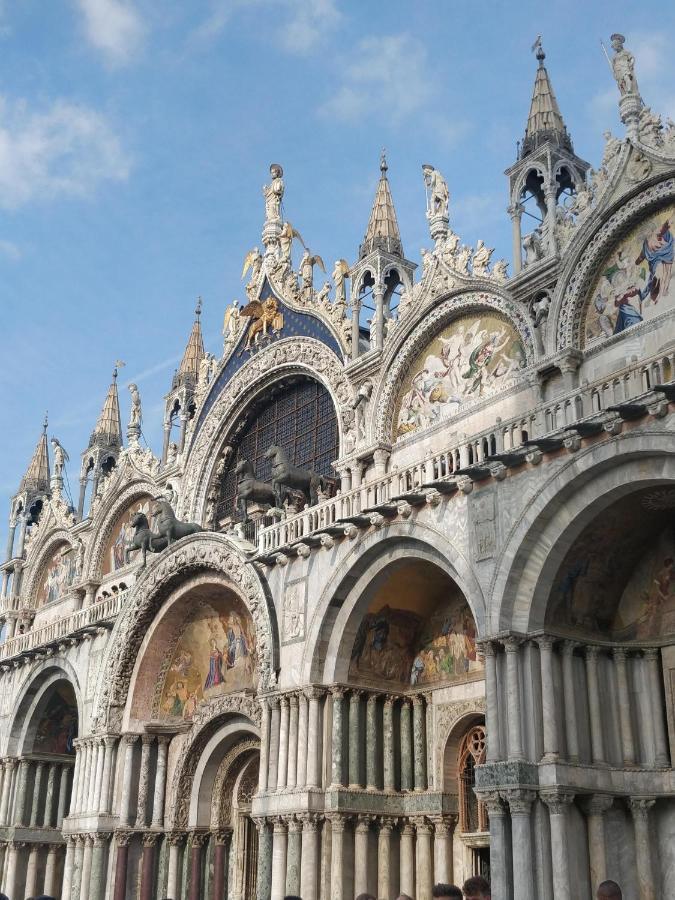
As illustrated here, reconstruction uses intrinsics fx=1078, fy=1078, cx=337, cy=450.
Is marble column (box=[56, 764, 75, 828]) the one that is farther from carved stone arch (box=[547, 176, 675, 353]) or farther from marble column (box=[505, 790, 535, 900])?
carved stone arch (box=[547, 176, 675, 353])

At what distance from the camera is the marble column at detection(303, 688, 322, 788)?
1700 centimetres

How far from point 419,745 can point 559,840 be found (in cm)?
481

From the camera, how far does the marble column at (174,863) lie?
2164cm

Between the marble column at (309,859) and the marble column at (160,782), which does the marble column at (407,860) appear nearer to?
the marble column at (309,859)

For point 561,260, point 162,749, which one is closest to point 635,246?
point 561,260

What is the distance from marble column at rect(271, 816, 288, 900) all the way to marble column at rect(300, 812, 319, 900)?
1.56 ft

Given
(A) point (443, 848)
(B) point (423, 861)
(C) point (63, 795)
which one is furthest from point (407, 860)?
(C) point (63, 795)

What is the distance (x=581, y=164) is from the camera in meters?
19.4

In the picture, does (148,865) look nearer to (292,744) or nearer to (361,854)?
(292,744)

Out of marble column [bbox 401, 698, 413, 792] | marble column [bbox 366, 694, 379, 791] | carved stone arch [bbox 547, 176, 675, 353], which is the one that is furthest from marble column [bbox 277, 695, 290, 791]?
carved stone arch [bbox 547, 176, 675, 353]

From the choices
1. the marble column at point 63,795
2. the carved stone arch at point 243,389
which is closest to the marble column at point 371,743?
the carved stone arch at point 243,389

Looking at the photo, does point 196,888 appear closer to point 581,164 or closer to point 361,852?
point 361,852

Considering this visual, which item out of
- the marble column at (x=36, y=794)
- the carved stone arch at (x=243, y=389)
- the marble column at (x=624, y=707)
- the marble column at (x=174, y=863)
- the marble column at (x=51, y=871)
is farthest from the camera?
the marble column at (x=36, y=794)

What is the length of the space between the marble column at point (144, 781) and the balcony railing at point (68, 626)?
281 centimetres
